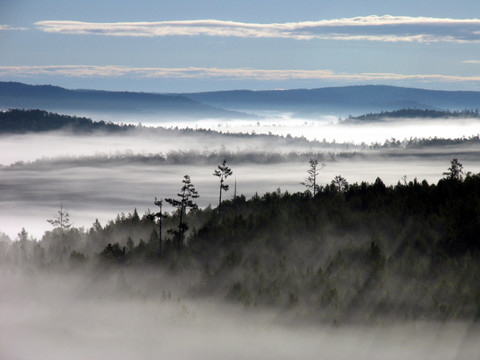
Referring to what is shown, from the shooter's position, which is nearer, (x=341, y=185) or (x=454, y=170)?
(x=454, y=170)

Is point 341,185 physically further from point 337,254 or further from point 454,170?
point 337,254

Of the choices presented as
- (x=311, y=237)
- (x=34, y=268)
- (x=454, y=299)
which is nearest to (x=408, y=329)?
(x=454, y=299)

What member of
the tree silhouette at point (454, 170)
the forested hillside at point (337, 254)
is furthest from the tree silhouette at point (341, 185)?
the tree silhouette at point (454, 170)

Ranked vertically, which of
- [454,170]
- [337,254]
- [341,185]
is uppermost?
[454,170]

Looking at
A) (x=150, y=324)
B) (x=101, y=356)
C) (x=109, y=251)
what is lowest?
(x=101, y=356)

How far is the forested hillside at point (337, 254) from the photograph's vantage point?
401ft

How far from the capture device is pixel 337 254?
442ft

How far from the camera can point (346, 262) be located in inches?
5172

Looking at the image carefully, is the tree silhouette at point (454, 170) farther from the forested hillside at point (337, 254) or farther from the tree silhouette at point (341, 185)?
the tree silhouette at point (341, 185)

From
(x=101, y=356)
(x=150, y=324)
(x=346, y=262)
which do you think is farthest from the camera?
(x=101, y=356)

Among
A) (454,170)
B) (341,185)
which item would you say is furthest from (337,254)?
(454,170)

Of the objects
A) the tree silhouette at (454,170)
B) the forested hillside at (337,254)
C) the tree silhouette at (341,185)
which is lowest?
the forested hillside at (337,254)

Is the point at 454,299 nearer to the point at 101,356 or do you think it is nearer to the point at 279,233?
the point at 279,233

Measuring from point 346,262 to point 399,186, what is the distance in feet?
120
